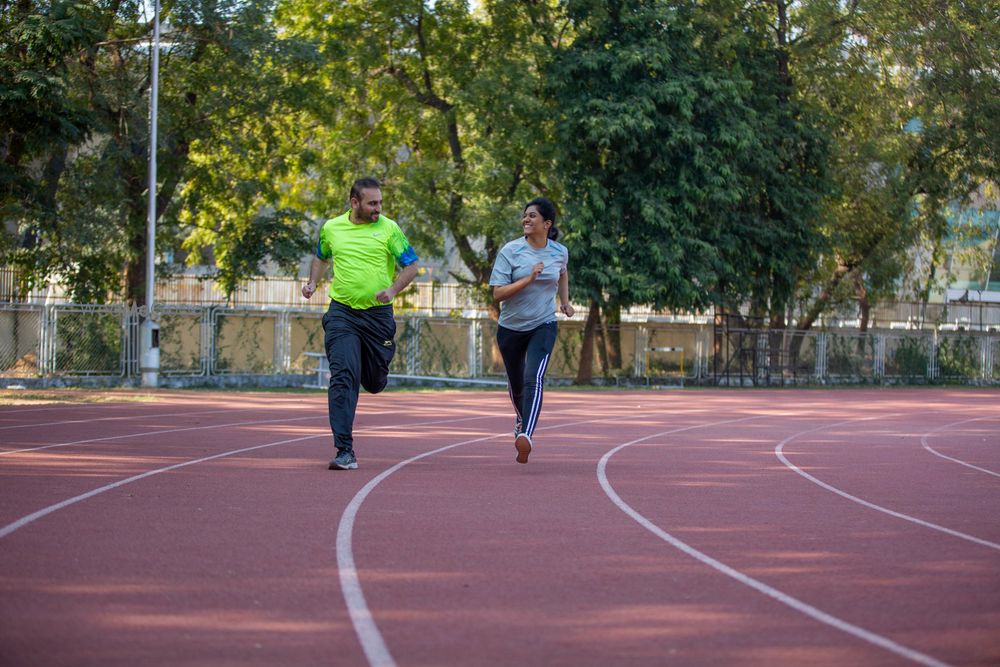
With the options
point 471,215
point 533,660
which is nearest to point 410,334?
point 471,215

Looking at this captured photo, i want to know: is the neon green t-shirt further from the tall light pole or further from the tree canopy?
the tall light pole

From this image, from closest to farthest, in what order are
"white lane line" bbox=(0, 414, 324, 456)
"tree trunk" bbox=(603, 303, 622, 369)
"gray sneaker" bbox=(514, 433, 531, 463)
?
"gray sneaker" bbox=(514, 433, 531, 463)
"white lane line" bbox=(0, 414, 324, 456)
"tree trunk" bbox=(603, 303, 622, 369)

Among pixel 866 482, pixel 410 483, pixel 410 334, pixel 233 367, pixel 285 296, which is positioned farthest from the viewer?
pixel 285 296

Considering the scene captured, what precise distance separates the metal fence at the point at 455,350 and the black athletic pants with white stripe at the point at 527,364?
687 inches

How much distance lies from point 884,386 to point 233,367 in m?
22.1

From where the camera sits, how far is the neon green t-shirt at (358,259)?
9.79m

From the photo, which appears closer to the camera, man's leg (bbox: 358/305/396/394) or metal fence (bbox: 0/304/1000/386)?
man's leg (bbox: 358/305/396/394)

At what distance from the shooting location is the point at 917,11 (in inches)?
1414

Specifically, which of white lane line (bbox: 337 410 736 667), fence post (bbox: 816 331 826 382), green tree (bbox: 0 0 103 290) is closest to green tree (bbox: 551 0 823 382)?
fence post (bbox: 816 331 826 382)

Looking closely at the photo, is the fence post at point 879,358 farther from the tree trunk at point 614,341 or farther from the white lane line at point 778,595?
the white lane line at point 778,595

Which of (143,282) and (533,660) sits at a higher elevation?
(143,282)

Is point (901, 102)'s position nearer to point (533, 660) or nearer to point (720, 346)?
point (720, 346)

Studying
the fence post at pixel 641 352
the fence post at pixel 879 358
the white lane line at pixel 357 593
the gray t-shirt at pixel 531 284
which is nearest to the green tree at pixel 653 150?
the fence post at pixel 641 352

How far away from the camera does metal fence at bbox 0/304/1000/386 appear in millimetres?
26141
